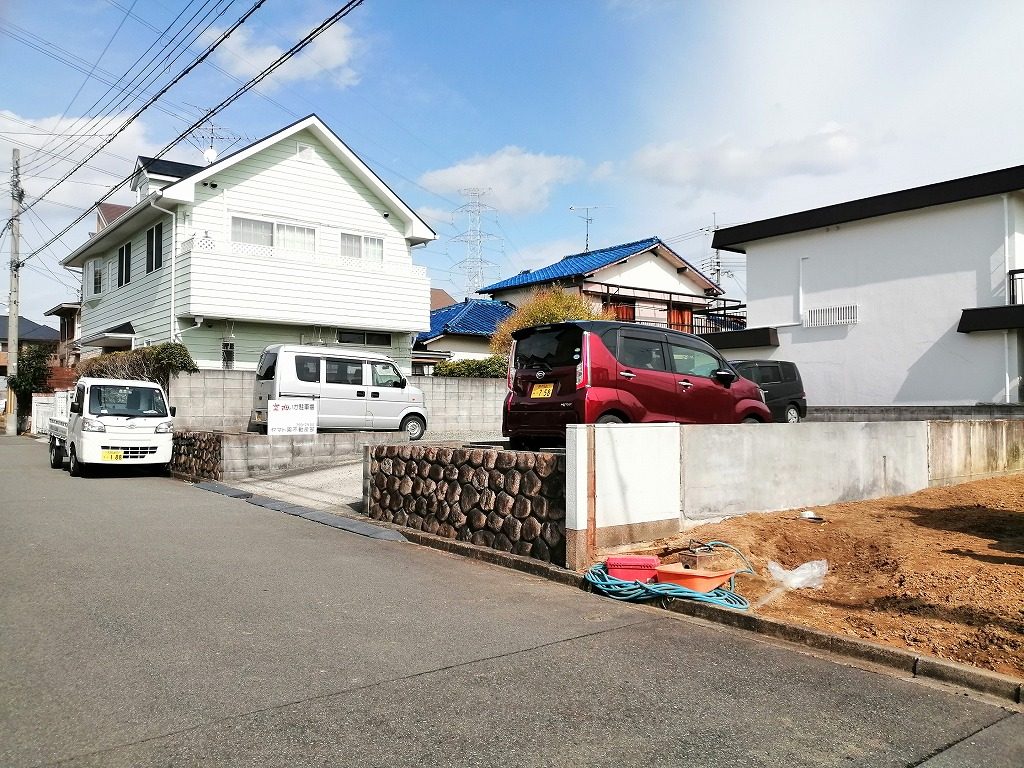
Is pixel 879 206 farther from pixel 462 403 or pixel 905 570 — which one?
pixel 905 570

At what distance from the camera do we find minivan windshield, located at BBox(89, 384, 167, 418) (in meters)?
14.3

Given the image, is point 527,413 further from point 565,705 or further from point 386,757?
point 386,757

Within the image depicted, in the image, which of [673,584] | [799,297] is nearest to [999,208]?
[799,297]

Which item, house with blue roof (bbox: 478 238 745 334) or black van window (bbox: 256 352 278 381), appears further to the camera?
house with blue roof (bbox: 478 238 745 334)

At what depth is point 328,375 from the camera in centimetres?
1549

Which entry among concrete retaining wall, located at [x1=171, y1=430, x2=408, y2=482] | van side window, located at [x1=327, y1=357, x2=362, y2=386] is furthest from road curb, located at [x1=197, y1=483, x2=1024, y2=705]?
van side window, located at [x1=327, y1=357, x2=362, y2=386]

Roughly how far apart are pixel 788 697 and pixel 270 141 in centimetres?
→ 2033

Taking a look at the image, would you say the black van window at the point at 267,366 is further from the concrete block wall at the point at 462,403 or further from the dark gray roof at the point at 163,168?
the dark gray roof at the point at 163,168

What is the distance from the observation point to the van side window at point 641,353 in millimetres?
8375

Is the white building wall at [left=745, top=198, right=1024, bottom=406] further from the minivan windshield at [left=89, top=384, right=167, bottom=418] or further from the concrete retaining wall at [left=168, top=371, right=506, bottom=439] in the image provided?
the minivan windshield at [left=89, top=384, right=167, bottom=418]

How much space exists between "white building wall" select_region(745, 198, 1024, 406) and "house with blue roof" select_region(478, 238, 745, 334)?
26.0 feet

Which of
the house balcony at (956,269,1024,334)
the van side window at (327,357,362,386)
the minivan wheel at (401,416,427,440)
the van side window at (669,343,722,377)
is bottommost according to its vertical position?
the minivan wheel at (401,416,427,440)

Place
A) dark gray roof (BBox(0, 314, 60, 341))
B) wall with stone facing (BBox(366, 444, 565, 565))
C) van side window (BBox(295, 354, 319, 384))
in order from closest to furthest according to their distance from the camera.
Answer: wall with stone facing (BBox(366, 444, 565, 565)) → van side window (BBox(295, 354, 319, 384)) → dark gray roof (BBox(0, 314, 60, 341))

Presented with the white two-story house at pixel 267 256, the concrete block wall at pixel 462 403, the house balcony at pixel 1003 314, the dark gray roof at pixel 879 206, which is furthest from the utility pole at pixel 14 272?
the house balcony at pixel 1003 314
